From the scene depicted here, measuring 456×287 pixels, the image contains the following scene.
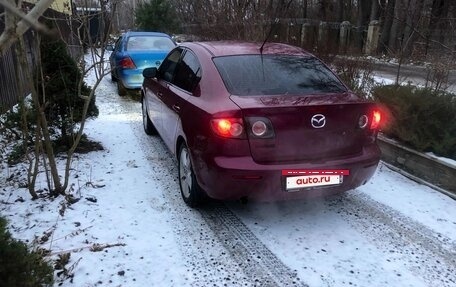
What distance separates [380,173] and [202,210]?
2.48 metres

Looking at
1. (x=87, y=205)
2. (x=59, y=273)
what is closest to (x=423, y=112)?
(x=87, y=205)

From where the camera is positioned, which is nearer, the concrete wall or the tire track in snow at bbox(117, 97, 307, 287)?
the tire track in snow at bbox(117, 97, 307, 287)

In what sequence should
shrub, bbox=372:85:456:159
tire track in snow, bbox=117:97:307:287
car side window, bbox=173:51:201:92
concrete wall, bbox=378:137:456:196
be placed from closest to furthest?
tire track in snow, bbox=117:97:307:287
car side window, bbox=173:51:201:92
concrete wall, bbox=378:137:456:196
shrub, bbox=372:85:456:159

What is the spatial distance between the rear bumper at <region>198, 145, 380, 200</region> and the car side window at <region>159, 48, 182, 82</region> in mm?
1937

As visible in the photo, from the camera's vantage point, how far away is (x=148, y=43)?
10664mm

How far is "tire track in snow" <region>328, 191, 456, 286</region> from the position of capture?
324 cm

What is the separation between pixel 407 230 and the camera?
3.84 meters

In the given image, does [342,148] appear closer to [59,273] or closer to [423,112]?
[423,112]

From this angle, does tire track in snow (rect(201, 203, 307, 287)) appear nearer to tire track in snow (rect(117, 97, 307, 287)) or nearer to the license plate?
tire track in snow (rect(117, 97, 307, 287))

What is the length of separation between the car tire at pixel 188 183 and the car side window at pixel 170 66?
1.23 m

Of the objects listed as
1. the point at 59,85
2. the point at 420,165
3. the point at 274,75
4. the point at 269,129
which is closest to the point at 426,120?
the point at 420,165

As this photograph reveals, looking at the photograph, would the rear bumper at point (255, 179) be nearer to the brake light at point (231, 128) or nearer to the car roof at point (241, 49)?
the brake light at point (231, 128)

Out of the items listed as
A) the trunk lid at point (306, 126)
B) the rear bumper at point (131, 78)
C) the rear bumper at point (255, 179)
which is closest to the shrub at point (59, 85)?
the rear bumper at point (255, 179)

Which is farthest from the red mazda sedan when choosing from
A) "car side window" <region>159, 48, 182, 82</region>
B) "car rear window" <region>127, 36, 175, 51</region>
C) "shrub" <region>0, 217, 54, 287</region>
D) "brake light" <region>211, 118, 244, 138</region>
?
"car rear window" <region>127, 36, 175, 51</region>
